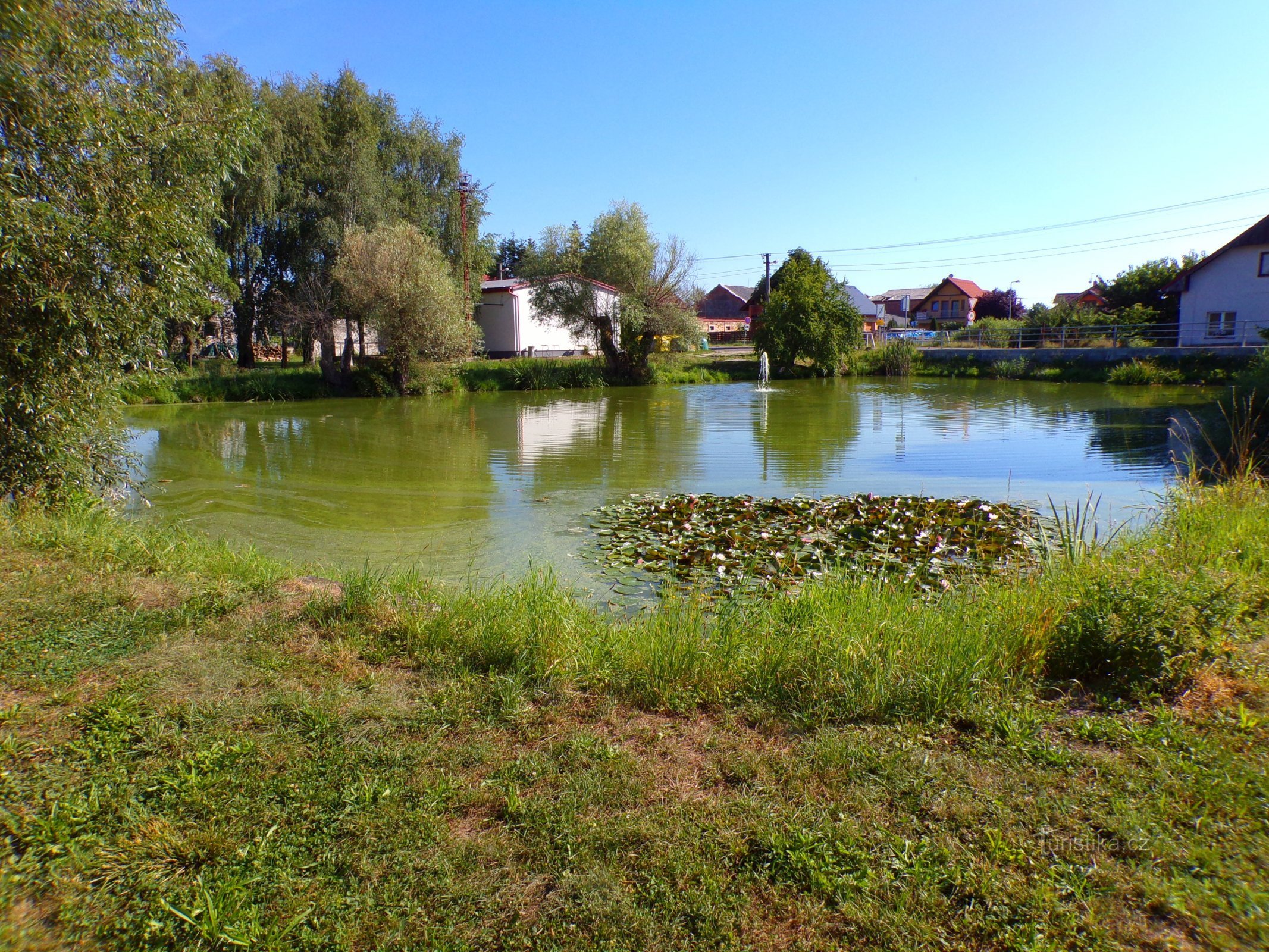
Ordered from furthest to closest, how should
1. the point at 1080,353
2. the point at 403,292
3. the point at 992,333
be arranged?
the point at 992,333 → the point at 1080,353 → the point at 403,292

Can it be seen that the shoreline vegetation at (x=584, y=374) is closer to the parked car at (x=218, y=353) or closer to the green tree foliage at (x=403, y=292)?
the parked car at (x=218, y=353)

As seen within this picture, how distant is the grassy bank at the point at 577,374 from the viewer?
30844mm

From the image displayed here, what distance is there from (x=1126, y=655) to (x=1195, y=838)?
1645mm

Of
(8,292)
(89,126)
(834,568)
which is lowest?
(834,568)

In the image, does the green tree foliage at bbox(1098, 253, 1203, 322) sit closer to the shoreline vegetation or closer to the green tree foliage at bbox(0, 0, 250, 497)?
the shoreline vegetation

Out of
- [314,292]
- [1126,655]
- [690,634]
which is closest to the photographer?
[1126,655]

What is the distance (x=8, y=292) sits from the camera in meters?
7.34

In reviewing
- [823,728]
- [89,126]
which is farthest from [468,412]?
[823,728]

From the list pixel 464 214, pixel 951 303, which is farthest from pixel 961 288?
pixel 464 214

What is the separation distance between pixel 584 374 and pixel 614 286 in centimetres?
478

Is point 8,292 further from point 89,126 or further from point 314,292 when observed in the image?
point 314,292

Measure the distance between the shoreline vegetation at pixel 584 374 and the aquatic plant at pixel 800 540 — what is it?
2124cm

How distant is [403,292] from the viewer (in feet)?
98.6

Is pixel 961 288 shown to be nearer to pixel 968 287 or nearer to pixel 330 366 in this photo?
pixel 968 287
